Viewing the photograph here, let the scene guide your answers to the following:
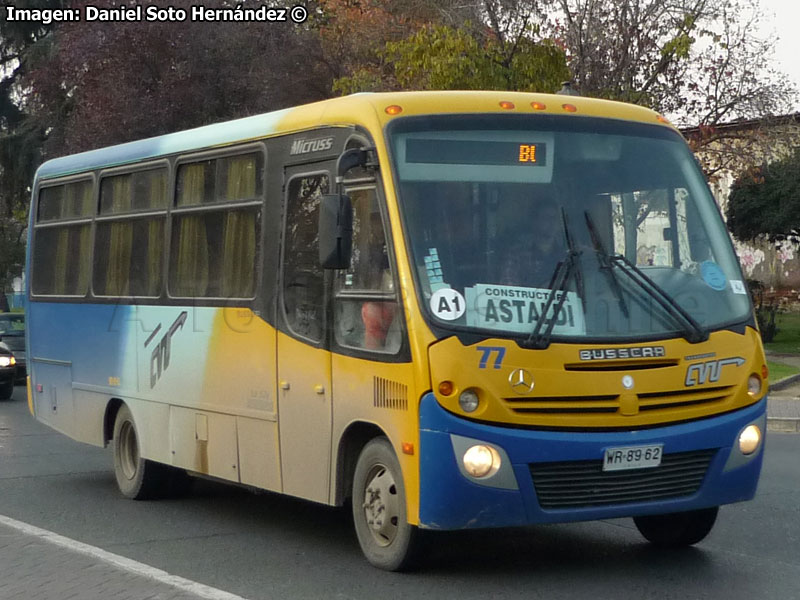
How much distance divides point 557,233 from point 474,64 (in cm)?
1623

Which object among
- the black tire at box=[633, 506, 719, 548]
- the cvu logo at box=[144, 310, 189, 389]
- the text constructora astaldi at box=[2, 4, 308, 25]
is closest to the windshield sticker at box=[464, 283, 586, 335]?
the black tire at box=[633, 506, 719, 548]

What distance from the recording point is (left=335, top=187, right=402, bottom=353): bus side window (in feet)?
25.6

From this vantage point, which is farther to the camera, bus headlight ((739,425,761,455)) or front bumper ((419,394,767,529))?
bus headlight ((739,425,761,455))

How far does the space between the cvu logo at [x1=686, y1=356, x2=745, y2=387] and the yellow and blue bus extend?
0.01m

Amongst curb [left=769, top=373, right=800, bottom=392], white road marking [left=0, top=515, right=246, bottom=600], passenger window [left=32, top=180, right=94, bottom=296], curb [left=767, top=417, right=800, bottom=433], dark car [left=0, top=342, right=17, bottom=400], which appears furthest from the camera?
dark car [left=0, top=342, right=17, bottom=400]

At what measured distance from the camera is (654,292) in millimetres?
7820

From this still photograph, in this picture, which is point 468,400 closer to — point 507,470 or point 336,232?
point 507,470

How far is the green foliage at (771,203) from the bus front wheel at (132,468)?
85.8 feet

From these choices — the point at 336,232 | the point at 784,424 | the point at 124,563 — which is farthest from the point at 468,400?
the point at 784,424

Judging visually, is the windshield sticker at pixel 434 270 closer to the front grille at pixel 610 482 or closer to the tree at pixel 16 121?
the front grille at pixel 610 482

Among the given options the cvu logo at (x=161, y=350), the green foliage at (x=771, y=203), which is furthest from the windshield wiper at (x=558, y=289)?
the green foliage at (x=771, y=203)

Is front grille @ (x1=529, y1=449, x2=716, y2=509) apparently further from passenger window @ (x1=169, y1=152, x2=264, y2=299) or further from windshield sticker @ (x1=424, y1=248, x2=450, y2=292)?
passenger window @ (x1=169, y1=152, x2=264, y2=299)

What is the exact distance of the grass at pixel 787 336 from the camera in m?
31.6

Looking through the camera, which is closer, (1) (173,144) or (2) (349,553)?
(2) (349,553)
